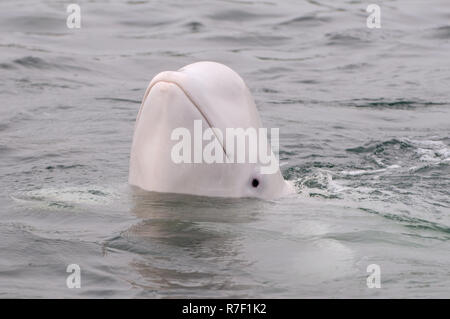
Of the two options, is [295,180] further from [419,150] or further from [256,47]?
[256,47]

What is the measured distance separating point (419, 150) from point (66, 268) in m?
5.81

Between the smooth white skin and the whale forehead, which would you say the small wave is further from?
the whale forehead

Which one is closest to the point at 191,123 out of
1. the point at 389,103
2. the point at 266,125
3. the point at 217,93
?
the point at 217,93

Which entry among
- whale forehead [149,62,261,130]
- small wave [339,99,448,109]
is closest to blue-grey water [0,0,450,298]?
small wave [339,99,448,109]

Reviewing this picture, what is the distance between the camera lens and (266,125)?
40.2ft

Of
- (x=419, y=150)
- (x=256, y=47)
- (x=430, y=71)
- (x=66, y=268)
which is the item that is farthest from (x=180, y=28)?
(x=66, y=268)

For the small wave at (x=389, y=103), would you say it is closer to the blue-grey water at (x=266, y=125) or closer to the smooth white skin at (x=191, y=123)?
the blue-grey water at (x=266, y=125)

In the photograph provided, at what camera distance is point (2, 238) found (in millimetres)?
6801

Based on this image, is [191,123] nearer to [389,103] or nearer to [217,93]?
[217,93]

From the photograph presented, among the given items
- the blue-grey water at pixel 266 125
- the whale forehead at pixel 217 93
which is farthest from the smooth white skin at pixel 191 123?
the blue-grey water at pixel 266 125

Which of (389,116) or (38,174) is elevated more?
(389,116)

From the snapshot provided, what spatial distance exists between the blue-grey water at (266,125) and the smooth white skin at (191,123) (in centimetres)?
14

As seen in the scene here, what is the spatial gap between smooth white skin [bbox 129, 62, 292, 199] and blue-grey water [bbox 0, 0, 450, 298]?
0.14m
